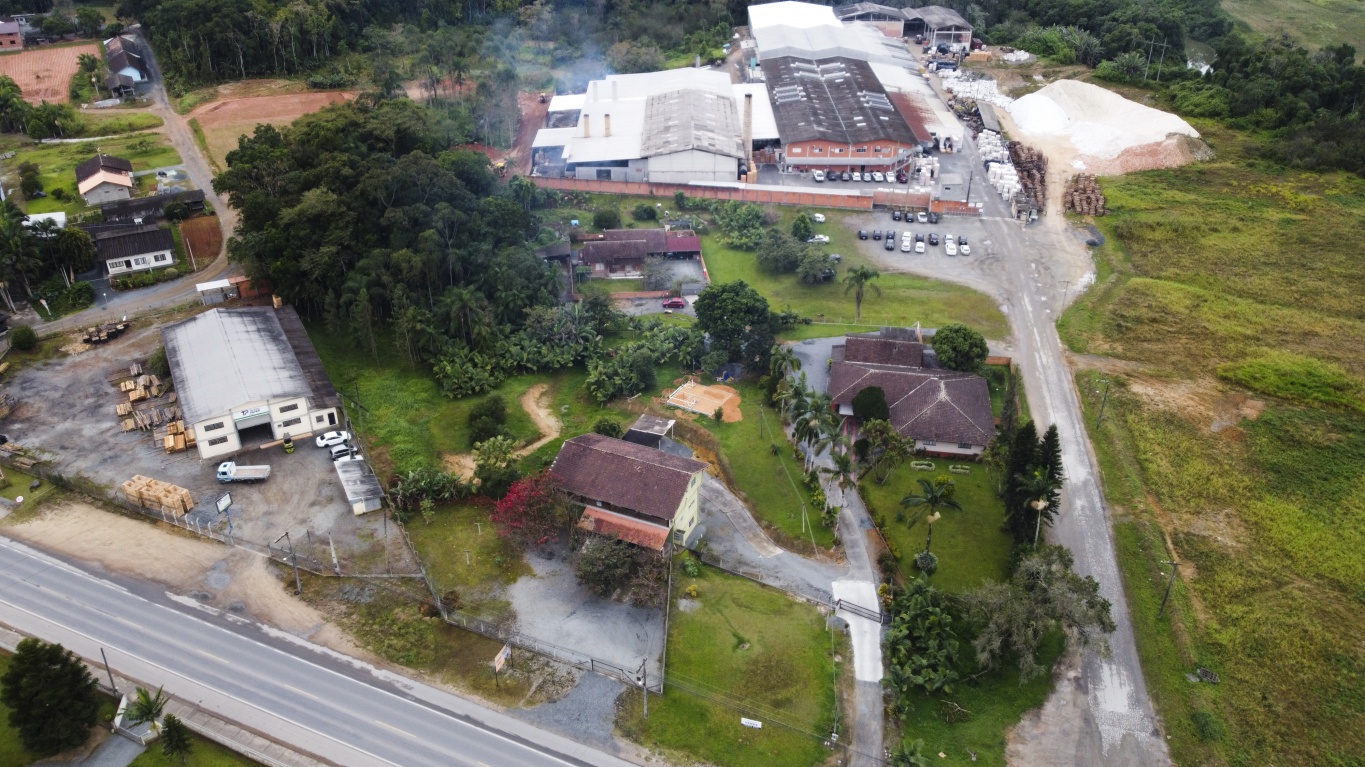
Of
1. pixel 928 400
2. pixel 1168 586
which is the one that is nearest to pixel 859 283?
pixel 928 400

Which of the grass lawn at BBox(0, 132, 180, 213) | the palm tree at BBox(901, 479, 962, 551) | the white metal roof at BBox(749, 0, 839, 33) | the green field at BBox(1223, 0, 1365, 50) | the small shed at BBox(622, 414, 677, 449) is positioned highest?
the green field at BBox(1223, 0, 1365, 50)

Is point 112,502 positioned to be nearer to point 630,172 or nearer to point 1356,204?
point 630,172

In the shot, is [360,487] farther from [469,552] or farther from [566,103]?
[566,103]

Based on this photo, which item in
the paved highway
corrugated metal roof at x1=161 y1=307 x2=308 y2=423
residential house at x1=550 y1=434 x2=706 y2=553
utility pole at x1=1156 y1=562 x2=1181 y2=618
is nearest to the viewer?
the paved highway

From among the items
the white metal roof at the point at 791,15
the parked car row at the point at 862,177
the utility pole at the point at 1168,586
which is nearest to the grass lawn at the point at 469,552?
the utility pole at the point at 1168,586

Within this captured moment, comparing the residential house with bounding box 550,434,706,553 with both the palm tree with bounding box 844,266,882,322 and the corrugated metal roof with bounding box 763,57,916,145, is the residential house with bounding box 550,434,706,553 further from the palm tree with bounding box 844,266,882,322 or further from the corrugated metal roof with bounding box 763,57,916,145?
the corrugated metal roof with bounding box 763,57,916,145

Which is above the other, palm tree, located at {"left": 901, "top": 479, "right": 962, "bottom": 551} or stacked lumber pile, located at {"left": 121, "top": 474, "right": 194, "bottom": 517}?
palm tree, located at {"left": 901, "top": 479, "right": 962, "bottom": 551}

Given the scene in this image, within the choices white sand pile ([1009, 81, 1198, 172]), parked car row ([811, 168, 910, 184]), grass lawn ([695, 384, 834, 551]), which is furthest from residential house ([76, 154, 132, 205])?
white sand pile ([1009, 81, 1198, 172])

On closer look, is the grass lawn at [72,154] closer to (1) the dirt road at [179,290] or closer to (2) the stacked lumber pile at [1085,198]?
(1) the dirt road at [179,290]
